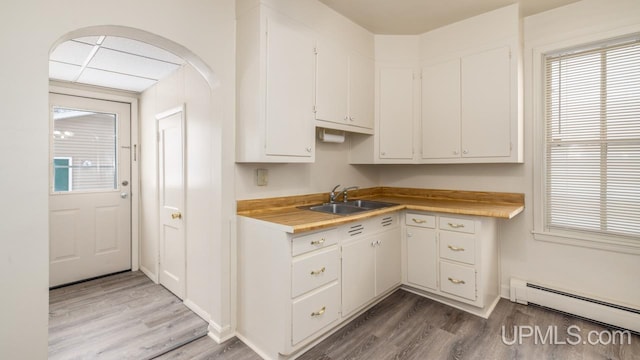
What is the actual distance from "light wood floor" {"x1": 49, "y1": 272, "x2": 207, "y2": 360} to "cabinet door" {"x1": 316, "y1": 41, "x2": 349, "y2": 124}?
2119mm

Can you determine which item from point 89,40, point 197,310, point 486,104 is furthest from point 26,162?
point 486,104

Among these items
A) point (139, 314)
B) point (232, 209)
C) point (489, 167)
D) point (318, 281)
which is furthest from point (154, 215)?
point (489, 167)

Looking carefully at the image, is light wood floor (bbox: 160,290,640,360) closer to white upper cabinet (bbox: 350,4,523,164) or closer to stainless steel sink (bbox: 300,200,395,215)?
stainless steel sink (bbox: 300,200,395,215)

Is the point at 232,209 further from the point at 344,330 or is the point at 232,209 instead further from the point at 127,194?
the point at 127,194

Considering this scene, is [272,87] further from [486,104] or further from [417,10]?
[486,104]

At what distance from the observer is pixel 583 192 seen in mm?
2492

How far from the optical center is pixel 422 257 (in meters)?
2.77

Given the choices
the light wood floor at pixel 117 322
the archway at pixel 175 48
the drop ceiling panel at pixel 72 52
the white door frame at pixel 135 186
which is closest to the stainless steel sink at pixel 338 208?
the archway at pixel 175 48

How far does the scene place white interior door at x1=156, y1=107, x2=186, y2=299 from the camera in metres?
2.78

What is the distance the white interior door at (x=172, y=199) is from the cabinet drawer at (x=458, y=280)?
247cm

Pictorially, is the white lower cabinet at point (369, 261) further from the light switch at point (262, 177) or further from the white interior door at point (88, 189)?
the white interior door at point (88, 189)

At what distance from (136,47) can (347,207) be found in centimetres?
234

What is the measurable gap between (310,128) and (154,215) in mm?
2231

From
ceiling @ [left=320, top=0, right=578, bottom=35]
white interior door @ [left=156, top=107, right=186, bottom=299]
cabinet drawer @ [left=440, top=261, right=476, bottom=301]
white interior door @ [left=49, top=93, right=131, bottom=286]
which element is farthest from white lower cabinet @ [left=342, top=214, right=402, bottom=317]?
white interior door @ [left=49, top=93, right=131, bottom=286]
